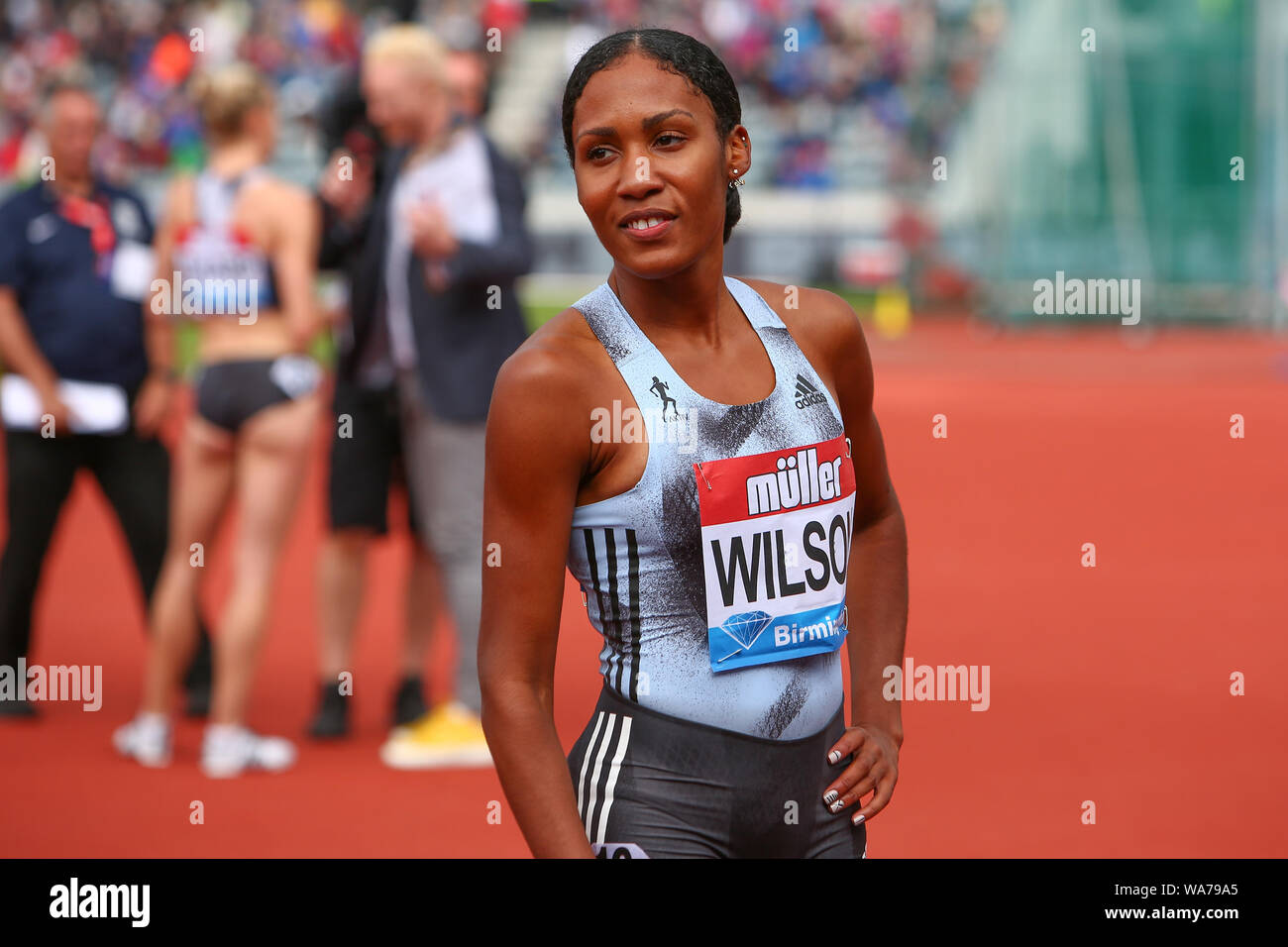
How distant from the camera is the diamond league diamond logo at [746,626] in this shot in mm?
2377

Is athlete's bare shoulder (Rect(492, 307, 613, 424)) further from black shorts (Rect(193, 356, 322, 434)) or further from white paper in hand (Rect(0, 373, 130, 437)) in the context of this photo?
white paper in hand (Rect(0, 373, 130, 437))

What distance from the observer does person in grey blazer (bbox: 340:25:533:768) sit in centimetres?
595

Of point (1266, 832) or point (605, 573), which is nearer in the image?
point (605, 573)

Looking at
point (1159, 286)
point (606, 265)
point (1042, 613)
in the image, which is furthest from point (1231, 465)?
point (606, 265)

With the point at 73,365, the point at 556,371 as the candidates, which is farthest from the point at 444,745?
the point at 556,371

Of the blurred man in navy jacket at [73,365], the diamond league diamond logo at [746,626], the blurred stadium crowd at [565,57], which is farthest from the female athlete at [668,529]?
the blurred stadium crowd at [565,57]

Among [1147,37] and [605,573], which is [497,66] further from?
[605,573]

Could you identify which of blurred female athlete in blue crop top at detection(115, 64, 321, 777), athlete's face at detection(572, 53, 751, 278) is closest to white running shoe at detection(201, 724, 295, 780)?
blurred female athlete in blue crop top at detection(115, 64, 321, 777)

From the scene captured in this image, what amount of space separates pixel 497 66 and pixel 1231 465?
20819 millimetres

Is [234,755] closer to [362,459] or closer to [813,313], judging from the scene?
[362,459]

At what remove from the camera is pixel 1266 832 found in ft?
17.0

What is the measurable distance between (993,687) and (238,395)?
11.1ft

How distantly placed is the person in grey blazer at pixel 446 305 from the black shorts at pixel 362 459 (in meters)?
0.18

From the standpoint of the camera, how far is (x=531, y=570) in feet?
7.45
